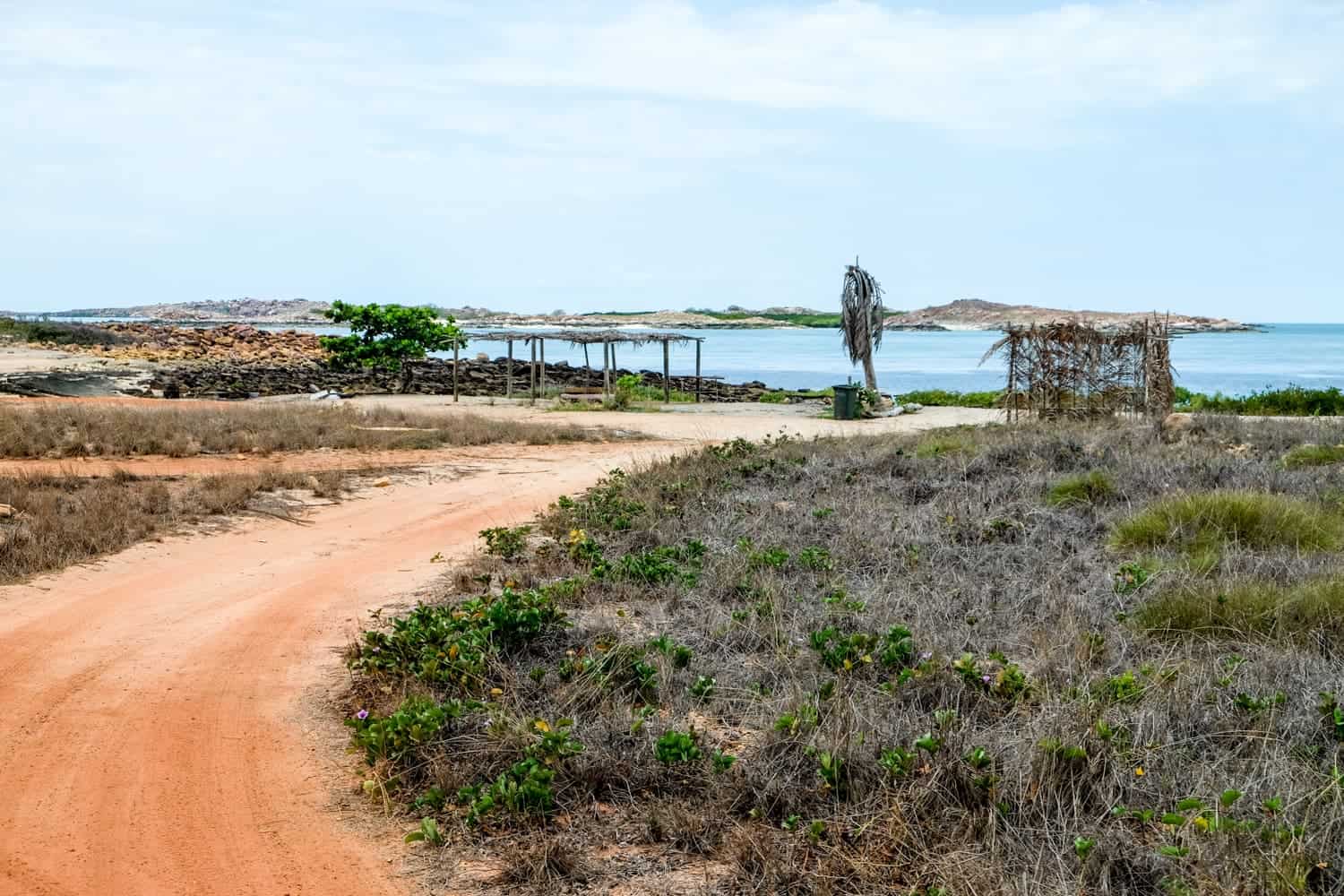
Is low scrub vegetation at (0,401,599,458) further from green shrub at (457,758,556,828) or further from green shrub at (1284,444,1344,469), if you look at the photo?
green shrub at (457,758,556,828)

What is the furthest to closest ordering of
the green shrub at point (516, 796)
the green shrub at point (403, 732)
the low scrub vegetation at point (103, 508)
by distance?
the low scrub vegetation at point (103, 508)
the green shrub at point (403, 732)
the green shrub at point (516, 796)

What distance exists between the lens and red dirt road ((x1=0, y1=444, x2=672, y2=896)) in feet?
12.8

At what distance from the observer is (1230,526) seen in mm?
7836

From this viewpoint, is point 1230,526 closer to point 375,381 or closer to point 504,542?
point 504,542

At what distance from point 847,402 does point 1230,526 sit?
18449 millimetres

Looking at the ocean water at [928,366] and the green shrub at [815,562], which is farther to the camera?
the ocean water at [928,366]

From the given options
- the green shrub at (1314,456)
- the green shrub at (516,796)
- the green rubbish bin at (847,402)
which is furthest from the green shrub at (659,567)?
the green rubbish bin at (847,402)

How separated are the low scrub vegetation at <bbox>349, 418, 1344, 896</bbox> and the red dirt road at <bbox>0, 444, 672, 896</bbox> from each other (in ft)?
1.26

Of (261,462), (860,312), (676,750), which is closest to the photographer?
(676,750)

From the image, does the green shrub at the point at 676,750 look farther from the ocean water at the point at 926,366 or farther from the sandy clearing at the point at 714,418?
the ocean water at the point at 926,366

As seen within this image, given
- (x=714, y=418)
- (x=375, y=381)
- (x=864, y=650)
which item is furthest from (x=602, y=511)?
(x=375, y=381)

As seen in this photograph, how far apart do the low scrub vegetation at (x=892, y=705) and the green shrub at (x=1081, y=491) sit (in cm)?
60

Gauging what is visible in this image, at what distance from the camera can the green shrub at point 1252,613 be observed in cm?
569

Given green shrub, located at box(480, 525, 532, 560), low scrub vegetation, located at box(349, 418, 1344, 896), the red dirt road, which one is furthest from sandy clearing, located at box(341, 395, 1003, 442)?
the red dirt road
